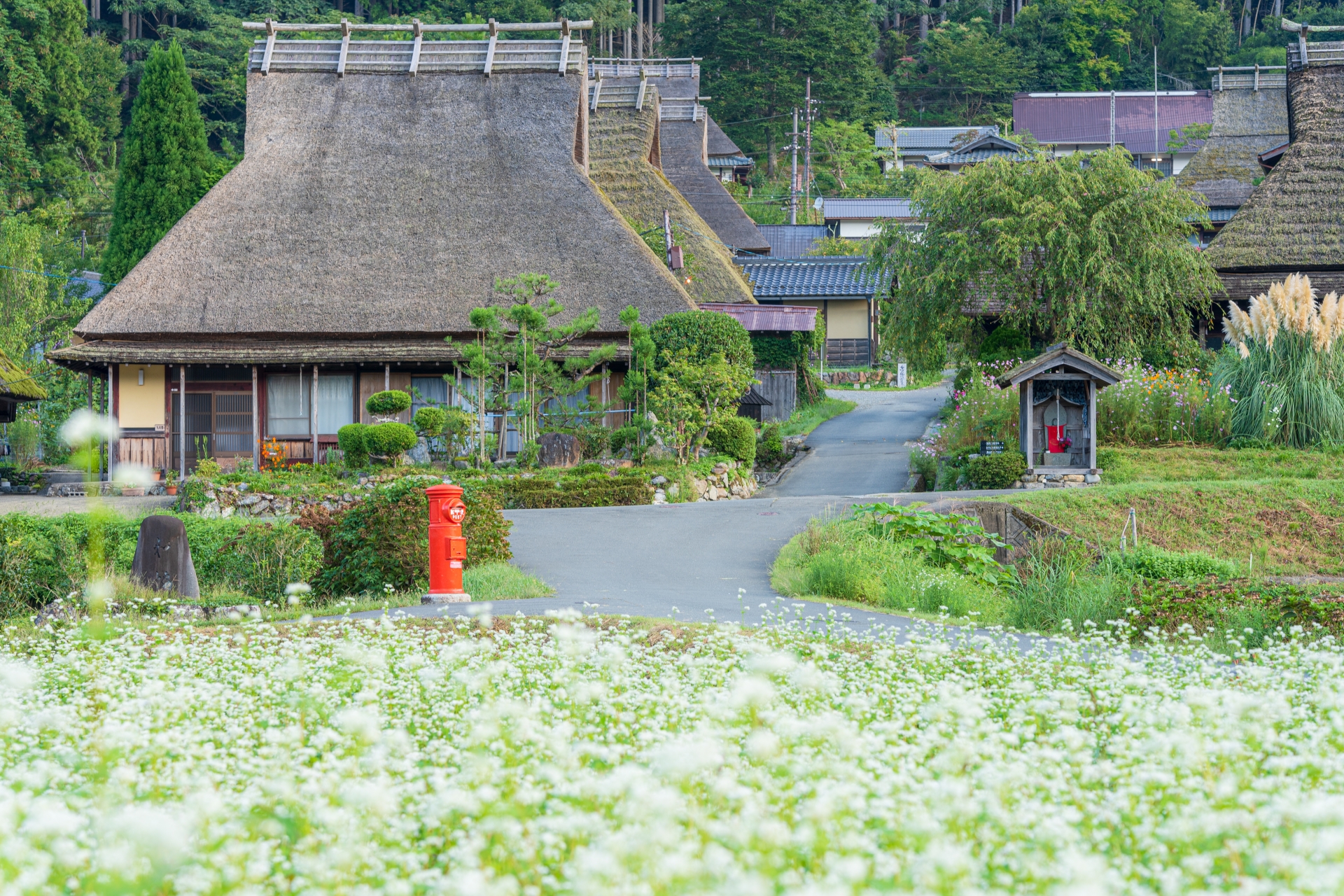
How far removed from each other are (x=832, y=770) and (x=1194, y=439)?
17.8 meters

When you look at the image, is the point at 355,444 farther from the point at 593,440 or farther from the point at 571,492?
the point at 571,492

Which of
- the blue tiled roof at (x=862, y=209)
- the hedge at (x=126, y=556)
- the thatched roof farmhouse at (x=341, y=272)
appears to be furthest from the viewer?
the blue tiled roof at (x=862, y=209)

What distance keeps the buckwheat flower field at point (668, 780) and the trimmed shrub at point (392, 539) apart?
5.46 meters

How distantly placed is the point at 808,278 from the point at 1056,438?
71.6 feet

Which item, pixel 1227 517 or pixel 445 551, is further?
pixel 1227 517

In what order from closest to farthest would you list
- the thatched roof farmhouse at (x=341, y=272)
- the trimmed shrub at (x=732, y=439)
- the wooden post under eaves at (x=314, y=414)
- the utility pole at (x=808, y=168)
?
1. the trimmed shrub at (x=732, y=439)
2. the wooden post under eaves at (x=314, y=414)
3. the thatched roof farmhouse at (x=341, y=272)
4. the utility pole at (x=808, y=168)

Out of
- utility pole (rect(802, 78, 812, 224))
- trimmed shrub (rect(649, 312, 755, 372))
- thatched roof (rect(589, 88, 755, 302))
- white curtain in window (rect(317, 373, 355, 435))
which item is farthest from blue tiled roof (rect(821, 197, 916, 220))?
white curtain in window (rect(317, 373, 355, 435))

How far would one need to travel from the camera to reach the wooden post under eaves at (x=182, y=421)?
25062 mm

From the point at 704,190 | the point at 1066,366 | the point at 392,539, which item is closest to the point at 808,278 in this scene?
the point at 704,190

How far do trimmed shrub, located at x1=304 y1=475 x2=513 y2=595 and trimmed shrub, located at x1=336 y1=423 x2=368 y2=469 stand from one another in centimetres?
741

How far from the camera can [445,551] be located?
11648 millimetres

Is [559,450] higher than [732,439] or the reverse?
the reverse

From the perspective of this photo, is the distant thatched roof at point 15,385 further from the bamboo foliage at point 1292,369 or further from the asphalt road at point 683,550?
the bamboo foliage at point 1292,369

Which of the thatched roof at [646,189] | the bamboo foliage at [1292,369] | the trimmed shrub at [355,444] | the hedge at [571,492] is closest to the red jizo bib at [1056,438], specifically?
the bamboo foliage at [1292,369]
